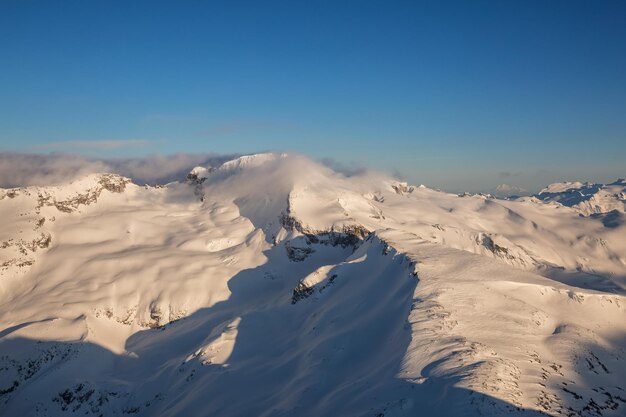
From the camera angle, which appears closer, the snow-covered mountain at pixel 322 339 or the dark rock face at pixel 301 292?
the snow-covered mountain at pixel 322 339

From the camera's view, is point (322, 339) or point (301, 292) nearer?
Result: point (322, 339)

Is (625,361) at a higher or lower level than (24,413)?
higher

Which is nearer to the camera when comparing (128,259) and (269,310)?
(269,310)

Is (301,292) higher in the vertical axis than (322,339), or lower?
lower

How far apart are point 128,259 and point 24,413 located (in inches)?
3850

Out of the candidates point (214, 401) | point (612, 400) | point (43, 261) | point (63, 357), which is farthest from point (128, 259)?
point (612, 400)

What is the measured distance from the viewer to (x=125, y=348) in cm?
14225

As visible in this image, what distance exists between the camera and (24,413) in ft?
332

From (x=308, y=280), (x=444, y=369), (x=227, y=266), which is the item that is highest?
(x=444, y=369)

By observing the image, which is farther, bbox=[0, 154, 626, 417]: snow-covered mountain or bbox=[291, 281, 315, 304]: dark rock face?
bbox=[291, 281, 315, 304]: dark rock face

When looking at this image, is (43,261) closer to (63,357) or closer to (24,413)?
(63,357)

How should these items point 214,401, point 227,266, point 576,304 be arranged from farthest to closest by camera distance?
1. point 227,266
2. point 576,304
3. point 214,401

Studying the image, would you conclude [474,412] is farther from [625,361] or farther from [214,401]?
[214,401]

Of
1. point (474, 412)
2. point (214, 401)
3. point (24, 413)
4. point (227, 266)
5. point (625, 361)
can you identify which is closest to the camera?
point (474, 412)
